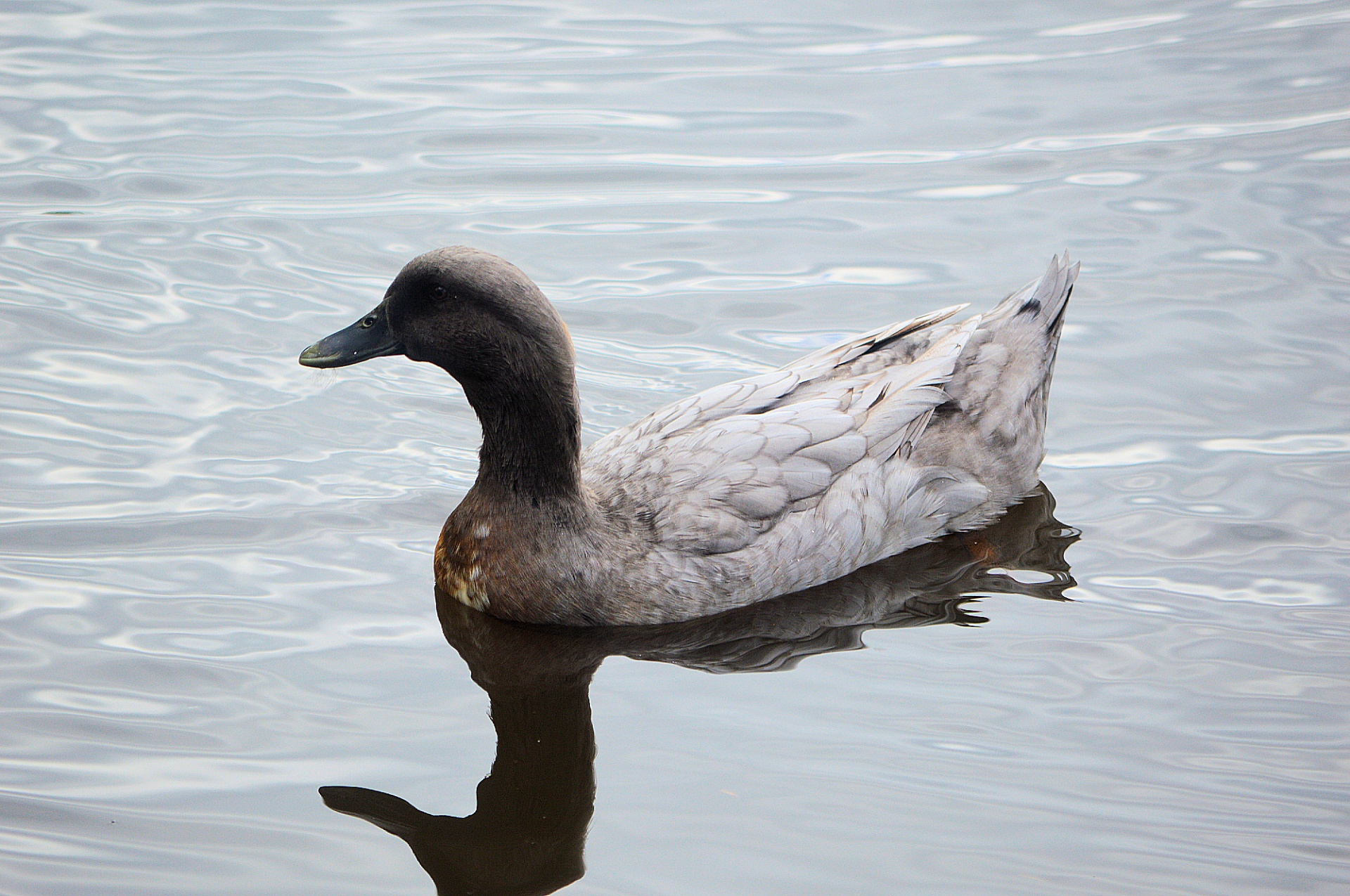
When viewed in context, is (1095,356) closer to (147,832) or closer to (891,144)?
(891,144)

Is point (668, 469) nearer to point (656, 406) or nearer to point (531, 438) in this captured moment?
point (531, 438)

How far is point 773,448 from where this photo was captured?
6777 millimetres

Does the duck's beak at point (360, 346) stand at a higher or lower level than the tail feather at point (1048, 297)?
higher

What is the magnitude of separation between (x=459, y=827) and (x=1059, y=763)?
2.32 meters

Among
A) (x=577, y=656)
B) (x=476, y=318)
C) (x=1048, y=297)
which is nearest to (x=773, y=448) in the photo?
(x=577, y=656)

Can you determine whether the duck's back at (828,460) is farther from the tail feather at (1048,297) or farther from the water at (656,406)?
the water at (656,406)

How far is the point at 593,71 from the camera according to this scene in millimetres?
12281

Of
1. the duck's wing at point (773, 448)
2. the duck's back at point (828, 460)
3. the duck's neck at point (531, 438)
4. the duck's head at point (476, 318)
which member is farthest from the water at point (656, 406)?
the duck's head at point (476, 318)

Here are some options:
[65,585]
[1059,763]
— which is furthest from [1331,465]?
[65,585]

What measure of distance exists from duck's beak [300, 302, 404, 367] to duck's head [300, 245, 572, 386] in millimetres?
52

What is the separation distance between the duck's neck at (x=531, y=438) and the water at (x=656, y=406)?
0.69 m

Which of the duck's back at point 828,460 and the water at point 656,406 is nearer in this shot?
the water at point 656,406

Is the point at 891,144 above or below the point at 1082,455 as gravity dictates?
above

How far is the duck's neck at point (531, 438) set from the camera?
630cm
